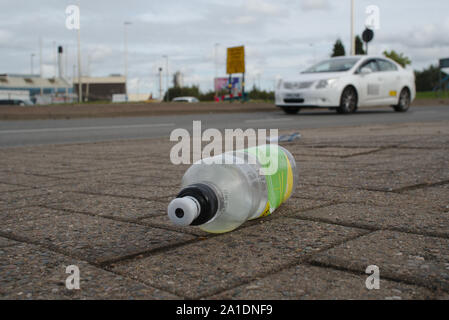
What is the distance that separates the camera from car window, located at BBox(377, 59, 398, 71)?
47.4ft

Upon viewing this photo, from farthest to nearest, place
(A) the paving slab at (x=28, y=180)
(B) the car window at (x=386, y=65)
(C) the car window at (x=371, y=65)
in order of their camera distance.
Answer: (B) the car window at (x=386, y=65), (C) the car window at (x=371, y=65), (A) the paving slab at (x=28, y=180)

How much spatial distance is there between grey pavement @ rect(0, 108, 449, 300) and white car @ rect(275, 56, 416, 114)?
996 centimetres

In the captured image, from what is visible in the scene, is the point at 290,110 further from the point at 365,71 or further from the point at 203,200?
the point at 203,200

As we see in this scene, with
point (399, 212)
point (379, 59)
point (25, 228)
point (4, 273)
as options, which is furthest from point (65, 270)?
point (379, 59)

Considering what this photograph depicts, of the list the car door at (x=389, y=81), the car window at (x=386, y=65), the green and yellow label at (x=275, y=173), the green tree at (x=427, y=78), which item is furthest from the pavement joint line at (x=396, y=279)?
the green tree at (x=427, y=78)

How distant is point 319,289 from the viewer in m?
1.35

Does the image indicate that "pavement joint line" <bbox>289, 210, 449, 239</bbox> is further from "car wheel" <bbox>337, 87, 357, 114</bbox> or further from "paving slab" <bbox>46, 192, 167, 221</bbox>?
"car wheel" <bbox>337, 87, 357, 114</bbox>

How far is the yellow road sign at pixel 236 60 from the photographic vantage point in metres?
22.0

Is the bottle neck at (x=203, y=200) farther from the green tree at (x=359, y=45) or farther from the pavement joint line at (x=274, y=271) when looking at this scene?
the green tree at (x=359, y=45)

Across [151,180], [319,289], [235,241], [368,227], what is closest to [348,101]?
[151,180]

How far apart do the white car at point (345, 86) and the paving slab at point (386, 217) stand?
36.7ft

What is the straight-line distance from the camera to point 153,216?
231cm

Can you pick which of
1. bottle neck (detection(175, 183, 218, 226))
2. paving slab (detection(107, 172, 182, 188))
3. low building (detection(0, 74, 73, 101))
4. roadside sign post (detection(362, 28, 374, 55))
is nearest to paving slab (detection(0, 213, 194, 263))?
bottle neck (detection(175, 183, 218, 226))

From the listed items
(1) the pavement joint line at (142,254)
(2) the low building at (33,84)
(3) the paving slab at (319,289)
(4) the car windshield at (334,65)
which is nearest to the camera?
(3) the paving slab at (319,289)
